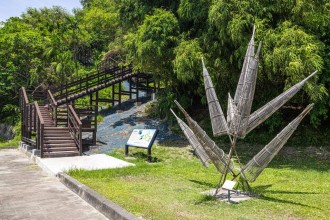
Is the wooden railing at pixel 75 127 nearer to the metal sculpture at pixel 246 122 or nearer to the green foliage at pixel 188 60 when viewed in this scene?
the green foliage at pixel 188 60

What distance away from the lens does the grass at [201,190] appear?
4.81 metres

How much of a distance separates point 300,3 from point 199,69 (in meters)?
3.93

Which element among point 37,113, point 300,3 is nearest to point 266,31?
point 300,3

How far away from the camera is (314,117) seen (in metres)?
11.5

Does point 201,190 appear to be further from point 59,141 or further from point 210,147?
point 59,141

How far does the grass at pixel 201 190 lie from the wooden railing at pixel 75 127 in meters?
2.23

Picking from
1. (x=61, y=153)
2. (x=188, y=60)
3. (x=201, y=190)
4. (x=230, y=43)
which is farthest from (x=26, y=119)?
(x=201, y=190)

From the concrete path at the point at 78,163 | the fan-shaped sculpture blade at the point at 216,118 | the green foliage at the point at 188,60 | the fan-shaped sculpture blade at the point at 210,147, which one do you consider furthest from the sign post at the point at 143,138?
the fan-shaped sculpture blade at the point at 216,118

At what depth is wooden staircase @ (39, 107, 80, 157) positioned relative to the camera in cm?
1119

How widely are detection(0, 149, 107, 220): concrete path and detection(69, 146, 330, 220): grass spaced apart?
494 mm

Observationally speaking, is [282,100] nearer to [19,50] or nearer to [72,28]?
[19,50]

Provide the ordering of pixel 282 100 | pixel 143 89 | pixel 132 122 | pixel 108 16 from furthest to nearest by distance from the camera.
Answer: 1. pixel 108 16
2. pixel 143 89
3. pixel 132 122
4. pixel 282 100

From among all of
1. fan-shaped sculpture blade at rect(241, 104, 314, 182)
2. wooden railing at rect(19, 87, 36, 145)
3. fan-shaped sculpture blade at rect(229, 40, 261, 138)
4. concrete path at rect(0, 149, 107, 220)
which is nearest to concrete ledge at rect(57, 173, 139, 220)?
concrete path at rect(0, 149, 107, 220)

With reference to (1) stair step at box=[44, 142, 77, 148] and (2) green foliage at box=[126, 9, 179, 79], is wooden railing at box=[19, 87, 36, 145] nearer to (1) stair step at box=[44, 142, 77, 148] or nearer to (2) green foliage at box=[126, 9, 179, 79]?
(1) stair step at box=[44, 142, 77, 148]
